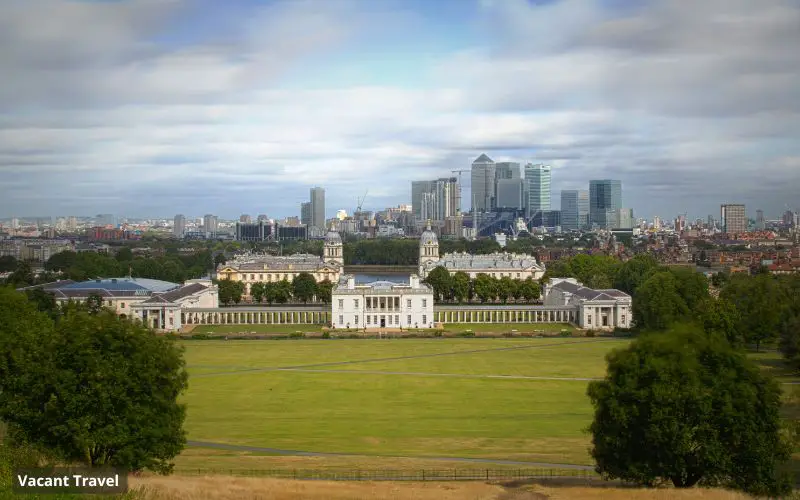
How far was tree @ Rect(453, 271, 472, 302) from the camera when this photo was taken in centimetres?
10388

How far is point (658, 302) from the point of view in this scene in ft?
230

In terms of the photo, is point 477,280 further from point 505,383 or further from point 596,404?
point 596,404

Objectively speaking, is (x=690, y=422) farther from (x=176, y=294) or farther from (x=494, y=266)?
(x=494, y=266)

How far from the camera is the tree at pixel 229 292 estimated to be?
4053 inches

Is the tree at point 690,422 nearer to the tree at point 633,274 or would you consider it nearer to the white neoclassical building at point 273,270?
the tree at point 633,274

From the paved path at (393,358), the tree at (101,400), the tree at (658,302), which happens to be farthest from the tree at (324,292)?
the tree at (101,400)

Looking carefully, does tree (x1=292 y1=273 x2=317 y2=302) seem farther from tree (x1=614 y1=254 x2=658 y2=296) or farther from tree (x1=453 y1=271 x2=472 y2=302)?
tree (x1=614 y1=254 x2=658 y2=296)

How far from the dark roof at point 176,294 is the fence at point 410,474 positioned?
55015 millimetres

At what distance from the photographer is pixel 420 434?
1500 inches

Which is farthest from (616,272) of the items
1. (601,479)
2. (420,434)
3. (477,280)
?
(601,479)

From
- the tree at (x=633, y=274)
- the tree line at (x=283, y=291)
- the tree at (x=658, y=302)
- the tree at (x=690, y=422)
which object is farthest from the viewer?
the tree line at (x=283, y=291)

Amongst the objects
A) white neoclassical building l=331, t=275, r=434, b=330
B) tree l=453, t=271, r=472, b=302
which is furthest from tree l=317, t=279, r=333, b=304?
white neoclassical building l=331, t=275, r=434, b=330

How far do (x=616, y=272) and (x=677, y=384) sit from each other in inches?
3258

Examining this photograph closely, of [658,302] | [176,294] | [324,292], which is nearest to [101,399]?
[658,302]
